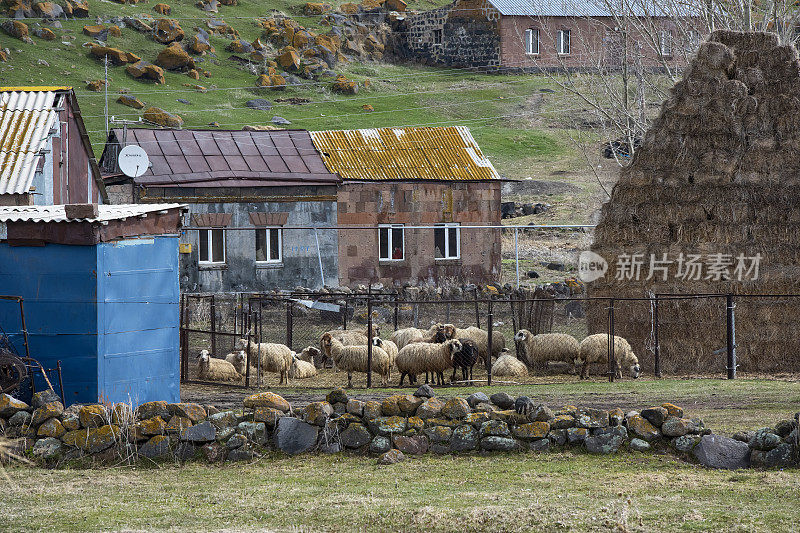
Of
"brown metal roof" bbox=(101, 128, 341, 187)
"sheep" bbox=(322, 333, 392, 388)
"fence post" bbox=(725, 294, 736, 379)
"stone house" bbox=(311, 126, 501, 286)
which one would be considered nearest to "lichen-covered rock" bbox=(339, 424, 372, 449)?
"sheep" bbox=(322, 333, 392, 388)

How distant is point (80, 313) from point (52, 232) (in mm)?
1336

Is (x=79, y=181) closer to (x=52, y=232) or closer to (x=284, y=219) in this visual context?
(x=284, y=219)

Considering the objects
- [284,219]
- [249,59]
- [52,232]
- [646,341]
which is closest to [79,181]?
[284,219]

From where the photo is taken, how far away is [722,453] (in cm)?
1191

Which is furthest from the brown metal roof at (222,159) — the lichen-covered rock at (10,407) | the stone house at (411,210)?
the lichen-covered rock at (10,407)

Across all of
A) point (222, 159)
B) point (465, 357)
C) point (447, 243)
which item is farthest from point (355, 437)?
point (447, 243)

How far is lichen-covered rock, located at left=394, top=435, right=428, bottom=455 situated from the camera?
12703mm

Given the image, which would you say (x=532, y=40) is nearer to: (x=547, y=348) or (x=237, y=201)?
(x=237, y=201)

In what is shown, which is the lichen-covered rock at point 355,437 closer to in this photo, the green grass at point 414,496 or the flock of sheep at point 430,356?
the green grass at point 414,496

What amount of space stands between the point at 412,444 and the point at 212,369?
8.43 m

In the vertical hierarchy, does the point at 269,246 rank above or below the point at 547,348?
above

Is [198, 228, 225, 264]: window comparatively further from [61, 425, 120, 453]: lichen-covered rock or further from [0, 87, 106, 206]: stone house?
[61, 425, 120, 453]: lichen-covered rock

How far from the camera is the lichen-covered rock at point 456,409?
12.9 metres

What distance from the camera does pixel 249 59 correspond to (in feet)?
231
